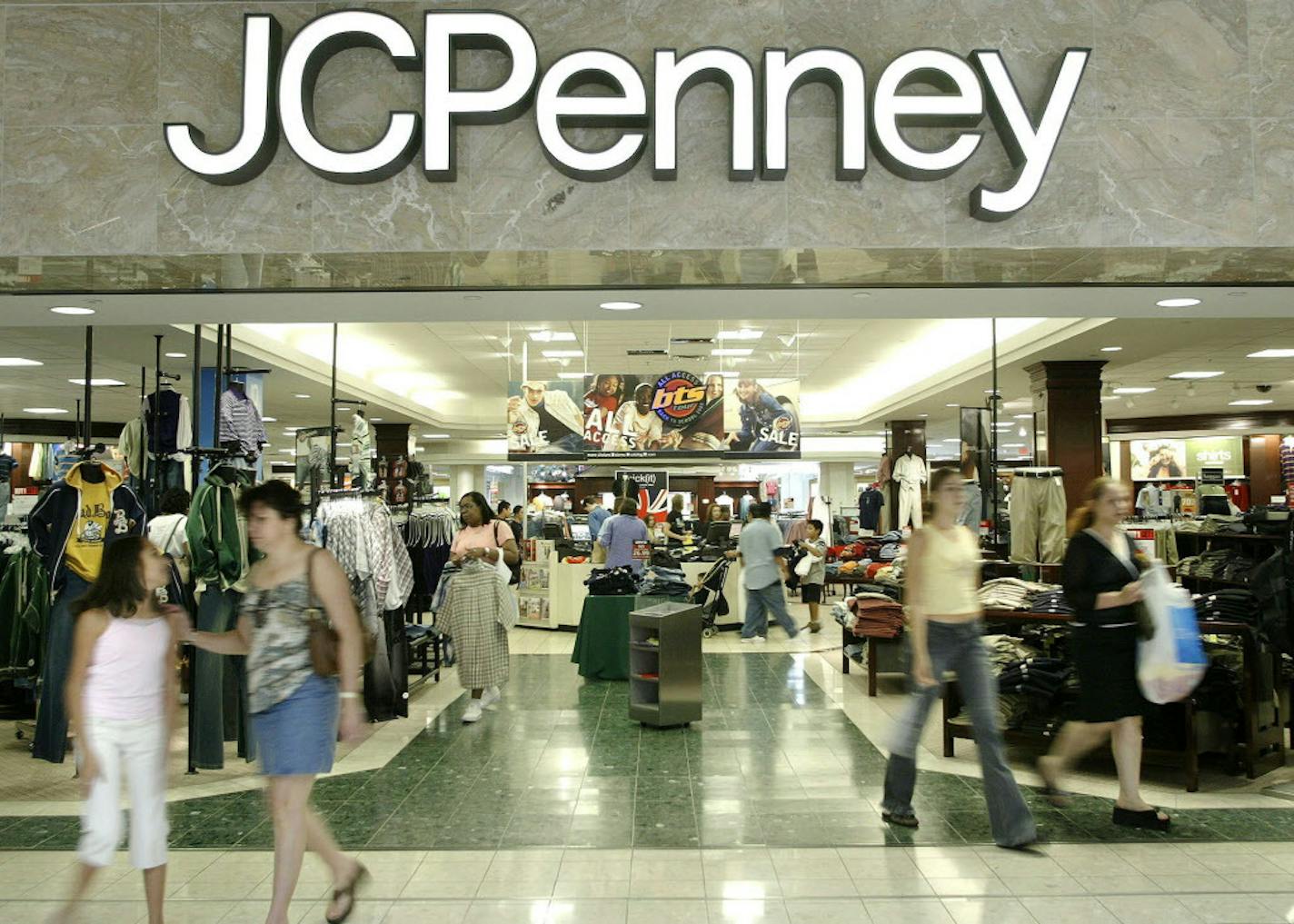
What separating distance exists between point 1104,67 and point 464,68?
2674mm

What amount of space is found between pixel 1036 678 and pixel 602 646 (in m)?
4.17

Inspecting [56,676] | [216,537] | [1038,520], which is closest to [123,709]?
[216,537]

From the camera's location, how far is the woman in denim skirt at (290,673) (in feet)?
11.0

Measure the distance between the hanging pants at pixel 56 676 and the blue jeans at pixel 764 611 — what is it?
22.5ft

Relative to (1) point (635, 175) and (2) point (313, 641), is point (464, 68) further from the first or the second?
(2) point (313, 641)

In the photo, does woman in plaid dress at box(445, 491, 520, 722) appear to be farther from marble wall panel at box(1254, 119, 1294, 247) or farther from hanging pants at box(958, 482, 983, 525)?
hanging pants at box(958, 482, 983, 525)

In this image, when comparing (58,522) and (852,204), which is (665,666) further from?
(58,522)

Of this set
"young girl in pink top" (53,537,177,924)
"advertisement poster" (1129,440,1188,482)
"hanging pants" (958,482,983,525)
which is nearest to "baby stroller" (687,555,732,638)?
"hanging pants" (958,482,983,525)

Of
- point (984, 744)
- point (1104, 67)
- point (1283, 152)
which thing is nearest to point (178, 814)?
point (984, 744)

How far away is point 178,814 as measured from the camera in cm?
512

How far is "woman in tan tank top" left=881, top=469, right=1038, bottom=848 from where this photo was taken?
4.34 metres

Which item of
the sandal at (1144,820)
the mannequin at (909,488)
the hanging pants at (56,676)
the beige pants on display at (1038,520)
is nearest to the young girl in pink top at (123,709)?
the hanging pants at (56,676)

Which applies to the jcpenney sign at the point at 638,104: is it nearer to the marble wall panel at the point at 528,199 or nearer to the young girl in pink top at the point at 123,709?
the marble wall panel at the point at 528,199

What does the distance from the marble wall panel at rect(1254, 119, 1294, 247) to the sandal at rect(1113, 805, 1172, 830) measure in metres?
2.60
